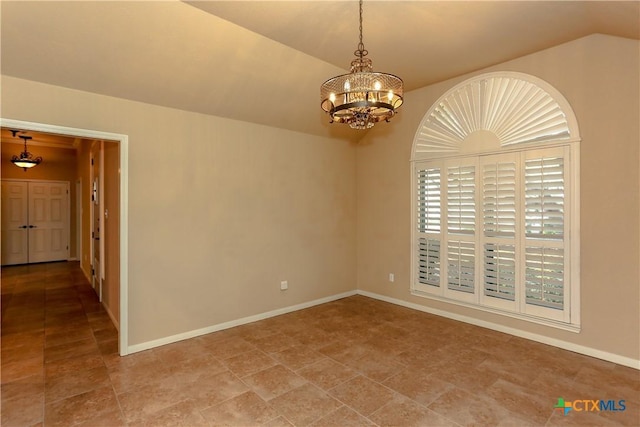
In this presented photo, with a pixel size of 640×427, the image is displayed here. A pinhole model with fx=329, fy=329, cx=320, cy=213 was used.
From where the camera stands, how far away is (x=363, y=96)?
83.9 inches

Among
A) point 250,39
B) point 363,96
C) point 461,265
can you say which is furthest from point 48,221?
point 461,265

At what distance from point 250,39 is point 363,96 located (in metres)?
1.62

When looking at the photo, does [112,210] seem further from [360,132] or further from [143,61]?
[360,132]

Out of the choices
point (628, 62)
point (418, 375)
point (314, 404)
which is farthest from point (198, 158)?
point (628, 62)

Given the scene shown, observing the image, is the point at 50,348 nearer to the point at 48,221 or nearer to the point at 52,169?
the point at 48,221

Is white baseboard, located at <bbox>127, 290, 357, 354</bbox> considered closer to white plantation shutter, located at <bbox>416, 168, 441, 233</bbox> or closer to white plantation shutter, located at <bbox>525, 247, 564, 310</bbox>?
white plantation shutter, located at <bbox>416, 168, 441, 233</bbox>

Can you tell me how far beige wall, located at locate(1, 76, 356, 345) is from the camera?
131 inches

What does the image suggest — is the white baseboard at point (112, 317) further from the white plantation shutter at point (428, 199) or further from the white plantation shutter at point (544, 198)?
the white plantation shutter at point (544, 198)

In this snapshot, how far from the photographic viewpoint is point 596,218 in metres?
3.20

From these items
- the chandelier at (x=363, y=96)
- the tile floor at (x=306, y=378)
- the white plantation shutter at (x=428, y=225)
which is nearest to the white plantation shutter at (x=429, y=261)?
the white plantation shutter at (x=428, y=225)

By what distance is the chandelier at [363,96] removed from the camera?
6.91 feet

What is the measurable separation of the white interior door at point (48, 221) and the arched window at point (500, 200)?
8971 mm

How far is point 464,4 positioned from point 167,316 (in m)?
4.09

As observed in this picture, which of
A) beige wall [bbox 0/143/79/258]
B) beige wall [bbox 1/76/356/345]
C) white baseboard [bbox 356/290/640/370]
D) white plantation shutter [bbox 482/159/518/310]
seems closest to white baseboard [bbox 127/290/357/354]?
beige wall [bbox 1/76/356/345]
